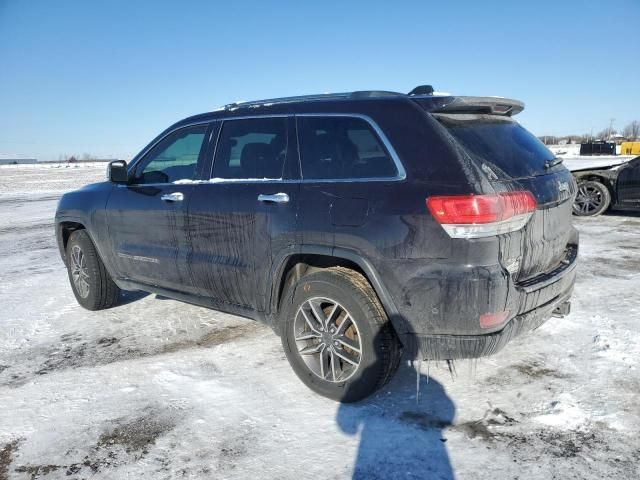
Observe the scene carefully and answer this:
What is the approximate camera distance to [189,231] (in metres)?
3.76

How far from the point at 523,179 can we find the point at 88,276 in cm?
421

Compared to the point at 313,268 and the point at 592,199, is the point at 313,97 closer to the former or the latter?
the point at 313,268

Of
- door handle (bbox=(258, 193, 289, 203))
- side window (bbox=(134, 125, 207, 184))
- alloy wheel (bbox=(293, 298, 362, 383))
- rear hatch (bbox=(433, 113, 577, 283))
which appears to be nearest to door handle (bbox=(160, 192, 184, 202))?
side window (bbox=(134, 125, 207, 184))

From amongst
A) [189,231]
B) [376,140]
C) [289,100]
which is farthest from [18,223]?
[376,140]

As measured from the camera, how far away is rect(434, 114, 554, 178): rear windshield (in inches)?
108

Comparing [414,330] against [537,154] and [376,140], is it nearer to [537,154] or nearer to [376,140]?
[376,140]

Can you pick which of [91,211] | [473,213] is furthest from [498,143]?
[91,211]

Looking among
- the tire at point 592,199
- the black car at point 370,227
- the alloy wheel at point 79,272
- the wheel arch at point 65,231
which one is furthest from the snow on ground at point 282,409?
the tire at point 592,199

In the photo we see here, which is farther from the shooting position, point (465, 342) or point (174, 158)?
point (174, 158)

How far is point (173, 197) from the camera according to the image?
3.85 m

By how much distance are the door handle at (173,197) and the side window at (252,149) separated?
13.9 inches

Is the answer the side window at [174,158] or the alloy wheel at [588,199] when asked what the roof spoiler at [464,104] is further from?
the alloy wheel at [588,199]

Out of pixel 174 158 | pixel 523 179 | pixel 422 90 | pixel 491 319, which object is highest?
pixel 422 90

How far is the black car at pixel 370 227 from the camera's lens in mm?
2527
